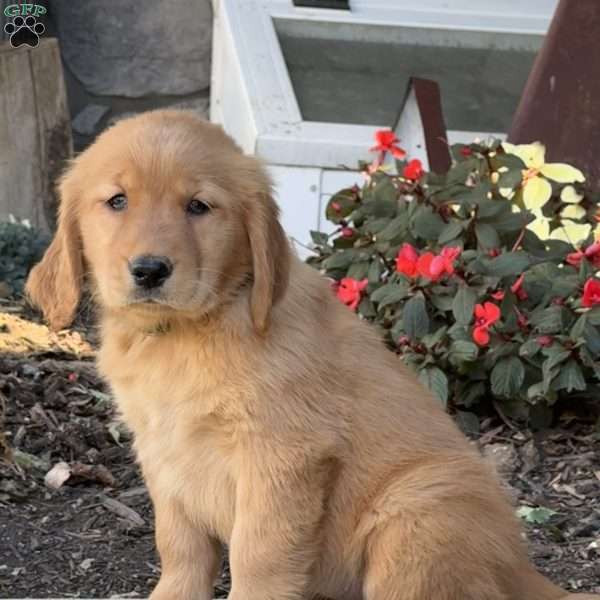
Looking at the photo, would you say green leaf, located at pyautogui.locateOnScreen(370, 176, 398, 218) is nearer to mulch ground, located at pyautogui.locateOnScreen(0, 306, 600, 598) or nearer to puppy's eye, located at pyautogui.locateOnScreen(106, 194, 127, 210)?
mulch ground, located at pyautogui.locateOnScreen(0, 306, 600, 598)

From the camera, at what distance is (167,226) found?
138 inches

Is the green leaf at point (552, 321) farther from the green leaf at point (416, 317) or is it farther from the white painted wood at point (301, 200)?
the white painted wood at point (301, 200)

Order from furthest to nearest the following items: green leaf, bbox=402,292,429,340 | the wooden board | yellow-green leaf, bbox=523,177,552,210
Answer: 1. the wooden board
2. yellow-green leaf, bbox=523,177,552,210
3. green leaf, bbox=402,292,429,340

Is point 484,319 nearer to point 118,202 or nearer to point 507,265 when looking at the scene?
point 507,265

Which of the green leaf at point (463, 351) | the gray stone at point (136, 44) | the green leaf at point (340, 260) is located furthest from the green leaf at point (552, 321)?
the gray stone at point (136, 44)

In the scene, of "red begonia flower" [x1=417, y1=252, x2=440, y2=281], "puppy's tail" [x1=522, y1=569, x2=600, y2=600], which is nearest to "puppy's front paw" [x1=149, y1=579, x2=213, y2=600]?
"puppy's tail" [x1=522, y1=569, x2=600, y2=600]

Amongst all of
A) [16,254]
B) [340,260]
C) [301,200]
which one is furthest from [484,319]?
[16,254]

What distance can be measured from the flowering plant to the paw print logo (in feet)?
9.97

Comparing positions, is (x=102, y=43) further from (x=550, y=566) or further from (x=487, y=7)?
(x=550, y=566)

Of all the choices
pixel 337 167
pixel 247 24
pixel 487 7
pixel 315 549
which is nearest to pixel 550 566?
pixel 315 549

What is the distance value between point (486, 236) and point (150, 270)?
2.28 m

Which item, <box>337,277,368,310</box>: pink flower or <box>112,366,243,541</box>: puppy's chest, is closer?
<box>112,366,243,541</box>: puppy's chest

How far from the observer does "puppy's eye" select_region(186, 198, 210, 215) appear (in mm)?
3598

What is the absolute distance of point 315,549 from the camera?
12.2ft
